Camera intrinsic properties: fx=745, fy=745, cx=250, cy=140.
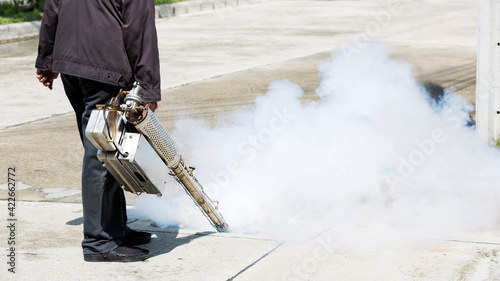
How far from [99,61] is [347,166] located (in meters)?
2.11

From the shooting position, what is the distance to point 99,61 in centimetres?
338

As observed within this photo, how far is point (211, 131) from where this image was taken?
21.8 feet

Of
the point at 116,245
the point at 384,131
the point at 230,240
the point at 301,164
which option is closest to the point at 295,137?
the point at 301,164

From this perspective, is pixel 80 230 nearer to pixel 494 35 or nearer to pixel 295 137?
pixel 295 137

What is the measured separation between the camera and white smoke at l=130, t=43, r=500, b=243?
445cm

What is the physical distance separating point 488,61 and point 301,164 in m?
1.79

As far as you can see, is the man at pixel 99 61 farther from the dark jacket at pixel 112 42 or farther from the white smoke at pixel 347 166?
the white smoke at pixel 347 166

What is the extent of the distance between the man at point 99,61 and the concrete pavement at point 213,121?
0.76 ft

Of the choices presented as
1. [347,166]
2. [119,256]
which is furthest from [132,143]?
[347,166]

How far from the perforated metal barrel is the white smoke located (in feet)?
2.79

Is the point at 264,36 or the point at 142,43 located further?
the point at 264,36

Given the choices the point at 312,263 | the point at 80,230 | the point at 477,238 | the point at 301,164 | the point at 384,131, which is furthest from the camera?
the point at 384,131

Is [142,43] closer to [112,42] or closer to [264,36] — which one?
[112,42]

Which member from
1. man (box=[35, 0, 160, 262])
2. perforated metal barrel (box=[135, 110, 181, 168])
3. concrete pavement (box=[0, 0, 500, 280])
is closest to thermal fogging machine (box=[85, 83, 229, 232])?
perforated metal barrel (box=[135, 110, 181, 168])
